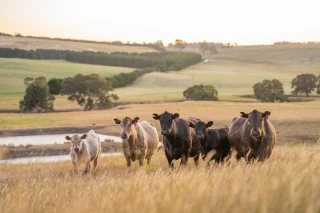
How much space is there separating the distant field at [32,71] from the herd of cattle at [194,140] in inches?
3971

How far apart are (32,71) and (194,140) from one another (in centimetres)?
13324

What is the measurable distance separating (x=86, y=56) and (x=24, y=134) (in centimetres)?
13853

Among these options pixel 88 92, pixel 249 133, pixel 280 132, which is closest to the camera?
pixel 249 133

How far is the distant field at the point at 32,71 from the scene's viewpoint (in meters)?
123

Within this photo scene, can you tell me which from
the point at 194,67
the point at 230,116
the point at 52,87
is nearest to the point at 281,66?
the point at 194,67

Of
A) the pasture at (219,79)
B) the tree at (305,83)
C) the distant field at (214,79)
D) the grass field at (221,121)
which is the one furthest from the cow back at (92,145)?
the tree at (305,83)

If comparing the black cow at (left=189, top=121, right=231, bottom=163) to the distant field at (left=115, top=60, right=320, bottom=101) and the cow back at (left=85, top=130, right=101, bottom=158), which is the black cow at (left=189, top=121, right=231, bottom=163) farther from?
the distant field at (left=115, top=60, right=320, bottom=101)

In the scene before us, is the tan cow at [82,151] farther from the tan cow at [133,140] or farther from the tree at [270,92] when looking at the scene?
the tree at [270,92]

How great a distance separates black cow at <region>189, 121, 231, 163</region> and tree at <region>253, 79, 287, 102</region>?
76109mm

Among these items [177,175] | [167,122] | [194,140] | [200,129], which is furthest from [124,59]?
[177,175]

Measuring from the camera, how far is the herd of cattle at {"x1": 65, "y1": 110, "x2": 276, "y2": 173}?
15.6 metres

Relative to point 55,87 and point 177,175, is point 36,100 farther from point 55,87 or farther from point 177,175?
point 177,175

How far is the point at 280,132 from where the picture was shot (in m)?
41.6

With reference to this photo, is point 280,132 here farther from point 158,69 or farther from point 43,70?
point 158,69
